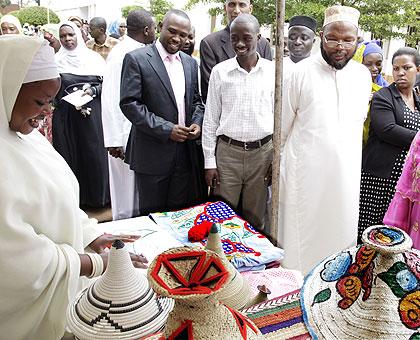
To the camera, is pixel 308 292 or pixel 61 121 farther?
pixel 61 121

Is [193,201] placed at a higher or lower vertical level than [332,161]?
lower

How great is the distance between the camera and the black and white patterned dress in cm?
321

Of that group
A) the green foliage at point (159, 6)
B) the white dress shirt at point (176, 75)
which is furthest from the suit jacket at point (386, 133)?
the green foliage at point (159, 6)

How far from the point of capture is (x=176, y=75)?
3.05m

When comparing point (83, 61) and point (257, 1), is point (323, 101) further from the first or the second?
point (257, 1)

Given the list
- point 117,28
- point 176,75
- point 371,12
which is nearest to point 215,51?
point 176,75

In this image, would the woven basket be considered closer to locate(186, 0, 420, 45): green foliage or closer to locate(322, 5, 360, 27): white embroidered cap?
locate(322, 5, 360, 27): white embroidered cap

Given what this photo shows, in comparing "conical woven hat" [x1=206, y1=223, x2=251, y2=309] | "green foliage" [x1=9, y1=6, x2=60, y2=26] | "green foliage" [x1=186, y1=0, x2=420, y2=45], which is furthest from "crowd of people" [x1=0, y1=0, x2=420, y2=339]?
"green foliage" [x1=9, y1=6, x2=60, y2=26]

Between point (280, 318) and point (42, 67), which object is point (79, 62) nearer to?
point (42, 67)

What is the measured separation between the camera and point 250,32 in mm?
2848

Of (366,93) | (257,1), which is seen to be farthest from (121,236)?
(257,1)

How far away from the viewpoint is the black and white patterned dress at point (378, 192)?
3.21 meters

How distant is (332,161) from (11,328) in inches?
80.5

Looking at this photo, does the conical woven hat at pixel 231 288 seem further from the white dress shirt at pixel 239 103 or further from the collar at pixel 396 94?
the collar at pixel 396 94
